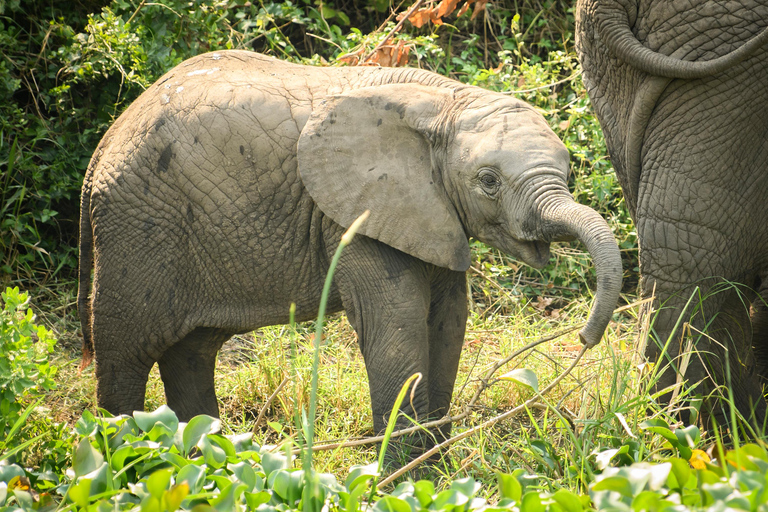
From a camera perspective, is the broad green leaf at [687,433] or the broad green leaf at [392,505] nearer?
the broad green leaf at [392,505]

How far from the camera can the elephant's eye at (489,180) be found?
127 inches

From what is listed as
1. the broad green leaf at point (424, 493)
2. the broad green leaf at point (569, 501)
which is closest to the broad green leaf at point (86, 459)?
the broad green leaf at point (424, 493)

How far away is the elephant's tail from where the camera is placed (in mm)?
3902

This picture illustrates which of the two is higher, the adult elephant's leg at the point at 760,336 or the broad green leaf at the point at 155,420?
the broad green leaf at the point at 155,420

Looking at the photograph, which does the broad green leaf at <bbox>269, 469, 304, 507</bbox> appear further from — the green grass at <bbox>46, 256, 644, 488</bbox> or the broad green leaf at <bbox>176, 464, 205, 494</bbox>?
the green grass at <bbox>46, 256, 644, 488</bbox>

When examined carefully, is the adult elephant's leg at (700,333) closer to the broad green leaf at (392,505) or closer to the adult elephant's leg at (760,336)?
the adult elephant's leg at (760,336)

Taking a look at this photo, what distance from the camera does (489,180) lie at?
3.23 metres

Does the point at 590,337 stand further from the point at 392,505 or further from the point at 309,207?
the point at 309,207

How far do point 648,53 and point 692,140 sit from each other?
13.2 inches

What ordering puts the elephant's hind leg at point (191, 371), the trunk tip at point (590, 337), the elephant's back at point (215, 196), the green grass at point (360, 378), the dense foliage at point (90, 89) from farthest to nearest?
the dense foliage at point (90, 89)
the elephant's hind leg at point (191, 371)
the green grass at point (360, 378)
the elephant's back at point (215, 196)
the trunk tip at point (590, 337)

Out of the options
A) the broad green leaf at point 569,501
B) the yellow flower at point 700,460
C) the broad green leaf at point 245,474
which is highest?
the broad green leaf at point 569,501

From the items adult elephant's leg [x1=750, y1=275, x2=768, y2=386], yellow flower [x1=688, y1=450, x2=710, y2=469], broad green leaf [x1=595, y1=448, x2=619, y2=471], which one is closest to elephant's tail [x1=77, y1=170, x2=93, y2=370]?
broad green leaf [x1=595, y1=448, x2=619, y2=471]

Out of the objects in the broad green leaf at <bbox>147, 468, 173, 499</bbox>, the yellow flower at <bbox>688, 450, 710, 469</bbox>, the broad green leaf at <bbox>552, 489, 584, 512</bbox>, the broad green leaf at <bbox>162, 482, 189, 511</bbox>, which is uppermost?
the broad green leaf at <bbox>162, 482, 189, 511</bbox>

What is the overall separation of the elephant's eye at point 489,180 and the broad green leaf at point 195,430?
128 centimetres
